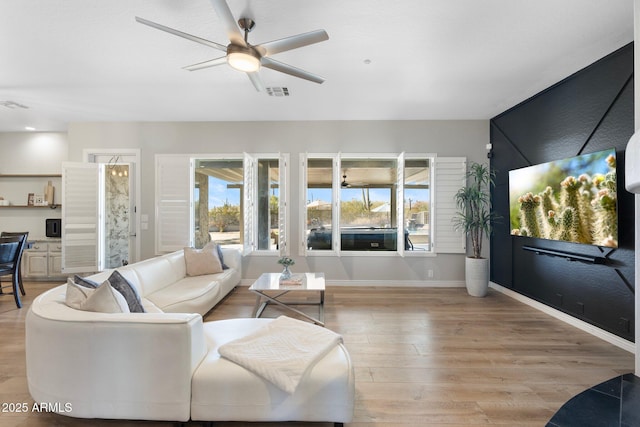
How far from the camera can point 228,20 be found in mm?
1757

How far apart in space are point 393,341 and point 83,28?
3.97 m

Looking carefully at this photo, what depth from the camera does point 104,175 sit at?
4.91 metres

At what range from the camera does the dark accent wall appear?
2533 millimetres

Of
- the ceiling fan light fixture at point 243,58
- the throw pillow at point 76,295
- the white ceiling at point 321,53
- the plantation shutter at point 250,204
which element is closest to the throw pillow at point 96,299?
the throw pillow at point 76,295

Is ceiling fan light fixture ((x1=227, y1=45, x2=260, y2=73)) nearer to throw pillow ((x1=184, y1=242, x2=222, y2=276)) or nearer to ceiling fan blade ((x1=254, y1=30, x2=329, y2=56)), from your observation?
ceiling fan blade ((x1=254, y1=30, x2=329, y2=56))

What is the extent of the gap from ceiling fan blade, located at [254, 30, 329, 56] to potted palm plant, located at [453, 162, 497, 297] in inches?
135

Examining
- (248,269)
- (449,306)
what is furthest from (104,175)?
(449,306)

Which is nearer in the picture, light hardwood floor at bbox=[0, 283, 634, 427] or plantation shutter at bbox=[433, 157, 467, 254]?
light hardwood floor at bbox=[0, 283, 634, 427]

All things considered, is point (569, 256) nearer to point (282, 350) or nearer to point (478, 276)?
point (478, 276)

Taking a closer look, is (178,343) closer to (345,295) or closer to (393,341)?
(393,341)

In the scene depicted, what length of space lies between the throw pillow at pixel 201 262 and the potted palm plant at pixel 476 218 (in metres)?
3.75

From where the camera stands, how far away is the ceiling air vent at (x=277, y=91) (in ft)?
11.4

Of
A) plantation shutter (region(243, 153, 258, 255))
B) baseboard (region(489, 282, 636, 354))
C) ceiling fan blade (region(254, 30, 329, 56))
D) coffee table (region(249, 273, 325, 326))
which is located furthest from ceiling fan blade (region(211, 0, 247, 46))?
baseboard (region(489, 282, 636, 354))

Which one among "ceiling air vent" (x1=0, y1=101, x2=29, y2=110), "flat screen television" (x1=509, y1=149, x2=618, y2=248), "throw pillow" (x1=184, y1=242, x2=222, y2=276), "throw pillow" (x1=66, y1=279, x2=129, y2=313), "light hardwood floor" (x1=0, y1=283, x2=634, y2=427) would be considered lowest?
"light hardwood floor" (x1=0, y1=283, x2=634, y2=427)
